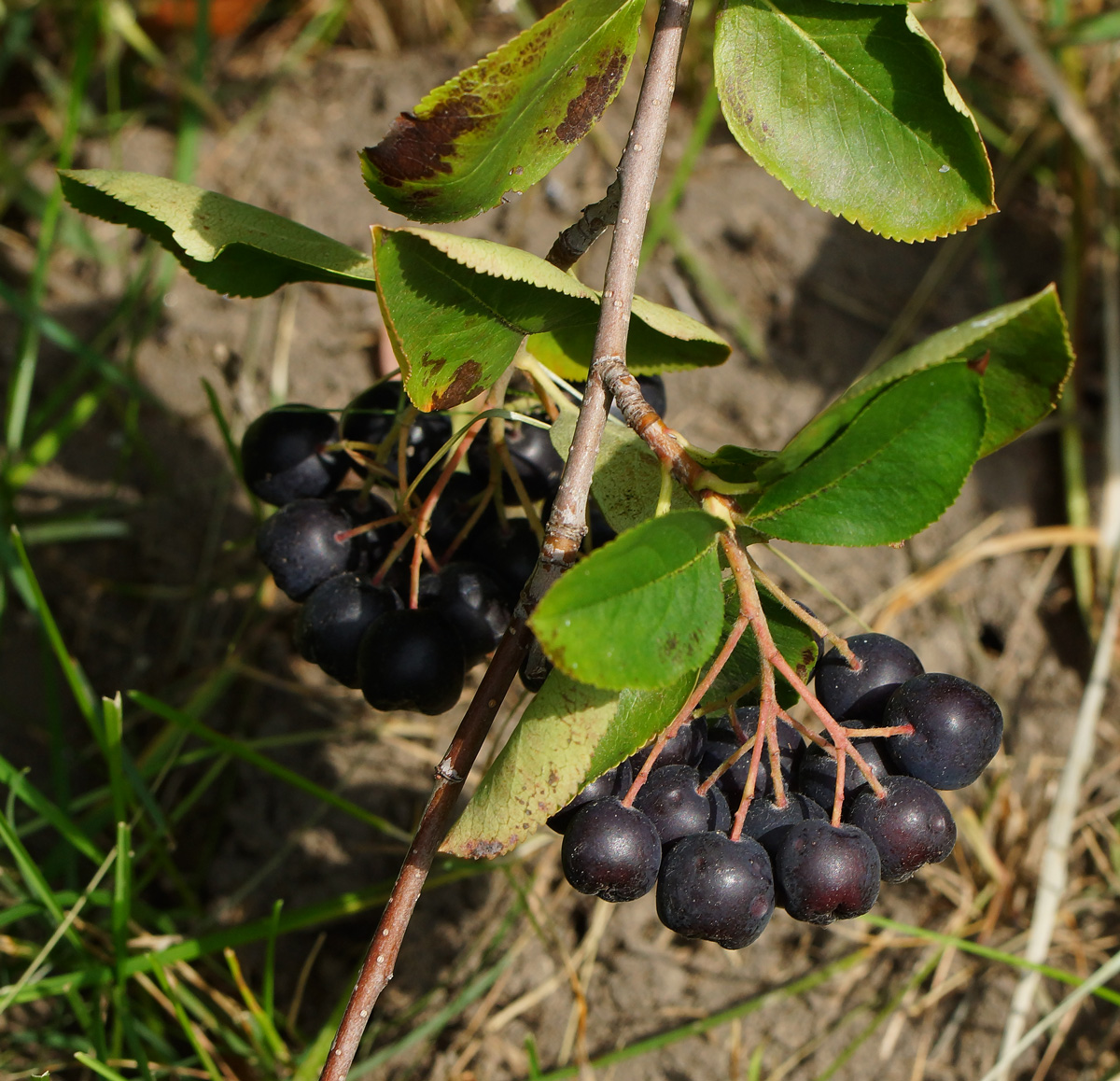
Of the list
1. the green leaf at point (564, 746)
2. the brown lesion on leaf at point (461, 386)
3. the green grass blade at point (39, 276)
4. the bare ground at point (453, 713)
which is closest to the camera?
the green leaf at point (564, 746)

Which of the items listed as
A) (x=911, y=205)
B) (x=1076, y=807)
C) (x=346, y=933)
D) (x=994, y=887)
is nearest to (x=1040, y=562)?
(x=1076, y=807)

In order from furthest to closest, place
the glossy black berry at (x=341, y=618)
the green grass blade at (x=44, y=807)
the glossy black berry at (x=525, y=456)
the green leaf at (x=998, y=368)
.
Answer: the green grass blade at (x=44, y=807) < the glossy black berry at (x=525, y=456) < the glossy black berry at (x=341, y=618) < the green leaf at (x=998, y=368)

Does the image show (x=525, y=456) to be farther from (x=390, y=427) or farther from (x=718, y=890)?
(x=718, y=890)

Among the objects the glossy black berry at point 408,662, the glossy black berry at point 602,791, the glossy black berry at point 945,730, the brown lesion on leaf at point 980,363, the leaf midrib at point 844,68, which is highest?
the leaf midrib at point 844,68

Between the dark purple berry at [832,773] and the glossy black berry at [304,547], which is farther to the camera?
the glossy black berry at [304,547]

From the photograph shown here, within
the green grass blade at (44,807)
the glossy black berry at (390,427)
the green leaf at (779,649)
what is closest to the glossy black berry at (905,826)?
the green leaf at (779,649)

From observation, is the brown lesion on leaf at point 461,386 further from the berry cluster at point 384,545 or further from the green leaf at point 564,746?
the green leaf at point 564,746

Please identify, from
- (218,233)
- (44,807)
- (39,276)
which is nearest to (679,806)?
(218,233)
